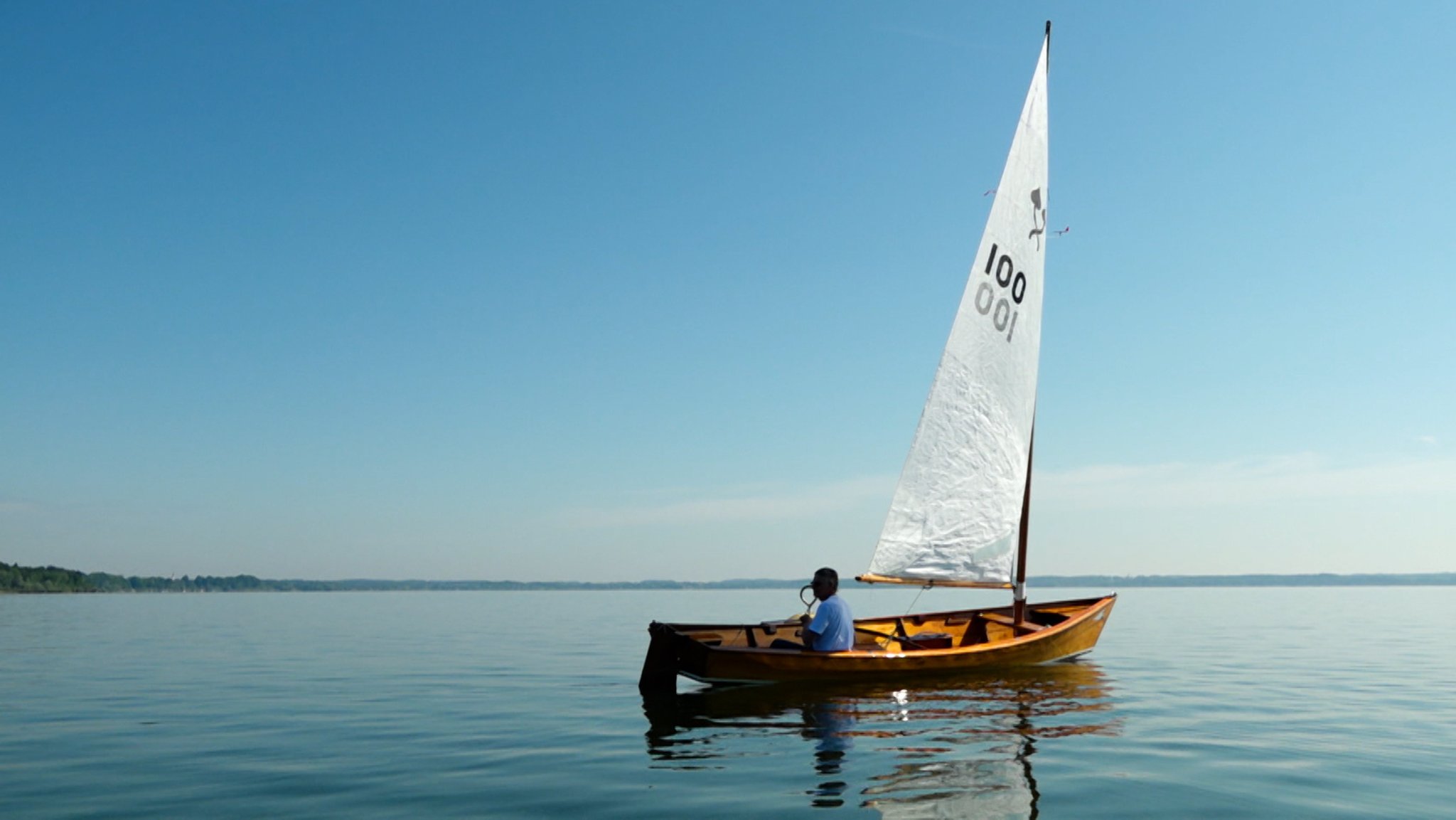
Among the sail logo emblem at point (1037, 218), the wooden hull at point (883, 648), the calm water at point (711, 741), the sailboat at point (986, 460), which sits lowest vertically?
the calm water at point (711, 741)

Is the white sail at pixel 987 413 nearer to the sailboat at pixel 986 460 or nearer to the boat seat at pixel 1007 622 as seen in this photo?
the sailboat at pixel 986 460

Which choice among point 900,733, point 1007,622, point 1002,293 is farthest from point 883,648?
point 1002,293

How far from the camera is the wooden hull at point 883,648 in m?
17.0

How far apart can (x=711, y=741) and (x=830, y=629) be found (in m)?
4.77

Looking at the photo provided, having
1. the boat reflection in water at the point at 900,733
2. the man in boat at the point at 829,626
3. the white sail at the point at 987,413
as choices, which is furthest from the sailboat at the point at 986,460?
the man in boat at the point at 829,626

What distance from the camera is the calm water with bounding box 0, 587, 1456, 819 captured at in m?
9.62

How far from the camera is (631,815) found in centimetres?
914

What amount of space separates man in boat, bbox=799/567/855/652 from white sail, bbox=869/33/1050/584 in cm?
287

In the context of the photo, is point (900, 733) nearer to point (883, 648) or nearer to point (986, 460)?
point (883, 648)

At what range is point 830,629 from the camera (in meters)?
17.4

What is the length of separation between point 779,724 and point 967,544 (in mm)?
7923

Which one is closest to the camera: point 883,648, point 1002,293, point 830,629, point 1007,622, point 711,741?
point 711,741

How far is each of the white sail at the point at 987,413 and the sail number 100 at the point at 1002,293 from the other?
0.07 ft

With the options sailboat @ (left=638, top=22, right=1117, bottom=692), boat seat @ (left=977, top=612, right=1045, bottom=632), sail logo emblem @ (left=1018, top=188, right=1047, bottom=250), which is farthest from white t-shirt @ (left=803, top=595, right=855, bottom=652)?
sail logo emblem @ (left=1018, top=188, right=1047, bottom=250)
